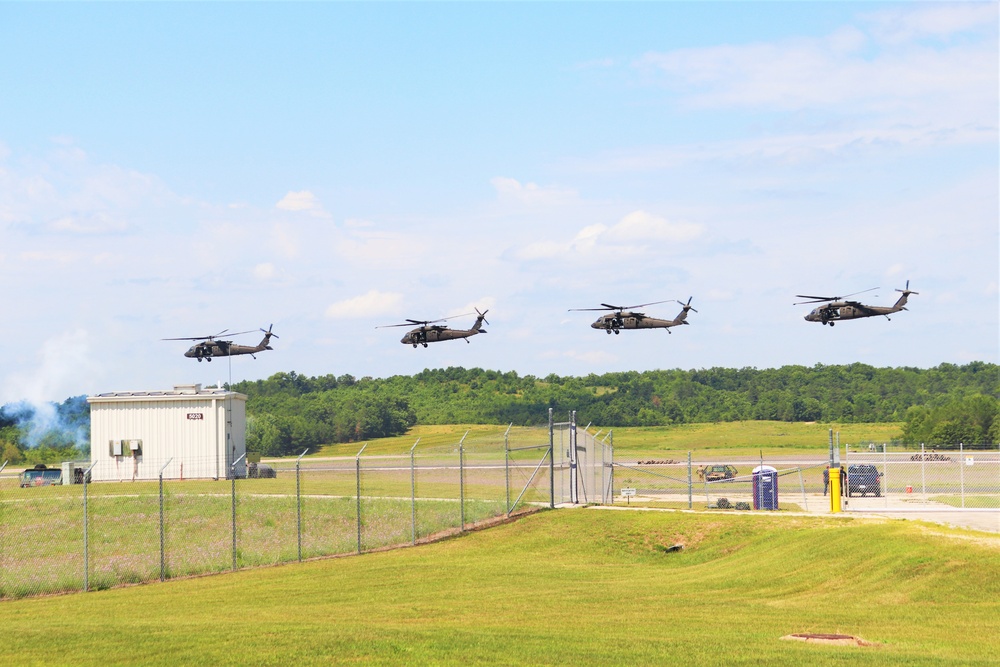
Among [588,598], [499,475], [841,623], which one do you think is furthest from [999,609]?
[499,475]

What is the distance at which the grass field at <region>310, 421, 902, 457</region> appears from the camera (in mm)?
92188

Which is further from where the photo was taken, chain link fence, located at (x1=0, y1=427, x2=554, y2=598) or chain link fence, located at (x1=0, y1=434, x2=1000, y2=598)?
chain link fence, located at (x1=0, y1=434, x2=1000, y2=598)

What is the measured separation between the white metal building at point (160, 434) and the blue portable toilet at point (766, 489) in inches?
1089

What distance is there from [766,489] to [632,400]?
335 feet

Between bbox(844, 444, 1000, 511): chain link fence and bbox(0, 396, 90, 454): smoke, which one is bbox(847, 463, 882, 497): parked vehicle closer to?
bbox(844, 444, 1000, 511): chain link fence

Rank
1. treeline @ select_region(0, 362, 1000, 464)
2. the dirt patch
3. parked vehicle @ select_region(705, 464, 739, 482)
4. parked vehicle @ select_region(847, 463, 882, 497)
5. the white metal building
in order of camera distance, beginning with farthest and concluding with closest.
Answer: treeline @ select_region(0, 362, 1000, 464) < parked vehicle @ select_region(705, 464, 739, 482) < the white metal building < parked vehicle @ select_region(847, 463, 882, 497) < the dirt patch

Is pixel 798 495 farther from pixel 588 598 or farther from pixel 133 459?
pixel 133 459

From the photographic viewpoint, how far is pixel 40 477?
176 feet

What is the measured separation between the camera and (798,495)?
44500mm

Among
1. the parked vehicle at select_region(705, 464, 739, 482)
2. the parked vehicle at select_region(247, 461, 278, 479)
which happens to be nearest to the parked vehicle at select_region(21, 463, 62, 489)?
Answer: the parked vehicle at select_region(247, 461, 278, 479)

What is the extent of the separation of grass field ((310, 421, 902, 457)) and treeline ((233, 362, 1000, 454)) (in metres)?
3.57

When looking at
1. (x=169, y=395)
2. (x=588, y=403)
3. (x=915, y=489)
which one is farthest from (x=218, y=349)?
(x=588, y=403)

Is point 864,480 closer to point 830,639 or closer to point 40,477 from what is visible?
point 830,639

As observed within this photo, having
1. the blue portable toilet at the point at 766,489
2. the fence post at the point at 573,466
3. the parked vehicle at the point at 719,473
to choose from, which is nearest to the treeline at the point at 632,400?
the parked vehicle at the point at 719,473
